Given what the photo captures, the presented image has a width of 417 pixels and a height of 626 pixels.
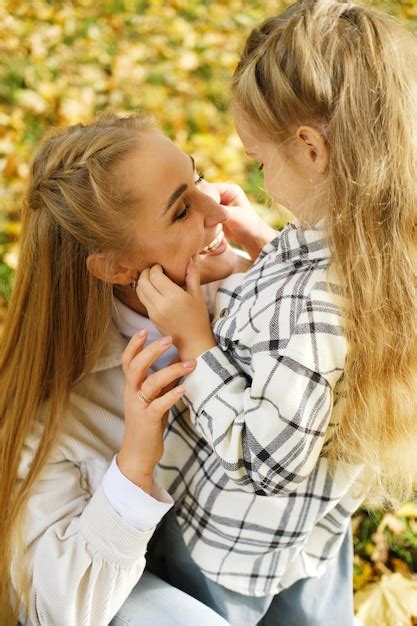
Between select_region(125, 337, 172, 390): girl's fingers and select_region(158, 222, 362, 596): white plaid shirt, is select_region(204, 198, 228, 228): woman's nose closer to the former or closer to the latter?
select_region(158, 222, 362, 596): white plaid shirt

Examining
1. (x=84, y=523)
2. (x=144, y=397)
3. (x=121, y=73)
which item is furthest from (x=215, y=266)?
(x=121, y=73)

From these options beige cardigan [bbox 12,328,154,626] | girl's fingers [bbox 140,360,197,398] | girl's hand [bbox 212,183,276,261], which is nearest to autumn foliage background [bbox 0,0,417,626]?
girl's hand [bbox 212,183,276,261]

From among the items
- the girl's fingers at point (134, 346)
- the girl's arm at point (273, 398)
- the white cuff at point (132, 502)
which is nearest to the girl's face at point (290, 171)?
the girl's arm at point (273, 398)

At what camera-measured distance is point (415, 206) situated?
125 centimetres

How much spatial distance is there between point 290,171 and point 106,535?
80cm

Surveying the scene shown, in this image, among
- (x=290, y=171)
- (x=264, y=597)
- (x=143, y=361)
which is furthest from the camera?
(x=264, y=597)

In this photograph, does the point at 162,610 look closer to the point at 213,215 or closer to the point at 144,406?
the point at 144,406

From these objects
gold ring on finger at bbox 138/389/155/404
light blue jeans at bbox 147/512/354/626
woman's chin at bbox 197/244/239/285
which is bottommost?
light blue jeans at bbox 147/512/354/626

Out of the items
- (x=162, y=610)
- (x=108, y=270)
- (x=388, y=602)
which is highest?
(x=108, y=270)

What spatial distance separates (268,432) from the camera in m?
1.29

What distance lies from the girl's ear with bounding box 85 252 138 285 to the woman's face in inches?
1.0

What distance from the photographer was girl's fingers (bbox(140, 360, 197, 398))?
140 centimetres

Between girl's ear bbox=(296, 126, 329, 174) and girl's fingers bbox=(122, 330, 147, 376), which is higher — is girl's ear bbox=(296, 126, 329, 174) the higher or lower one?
Result: the higher one

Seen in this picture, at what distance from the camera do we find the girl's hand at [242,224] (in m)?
1.83
